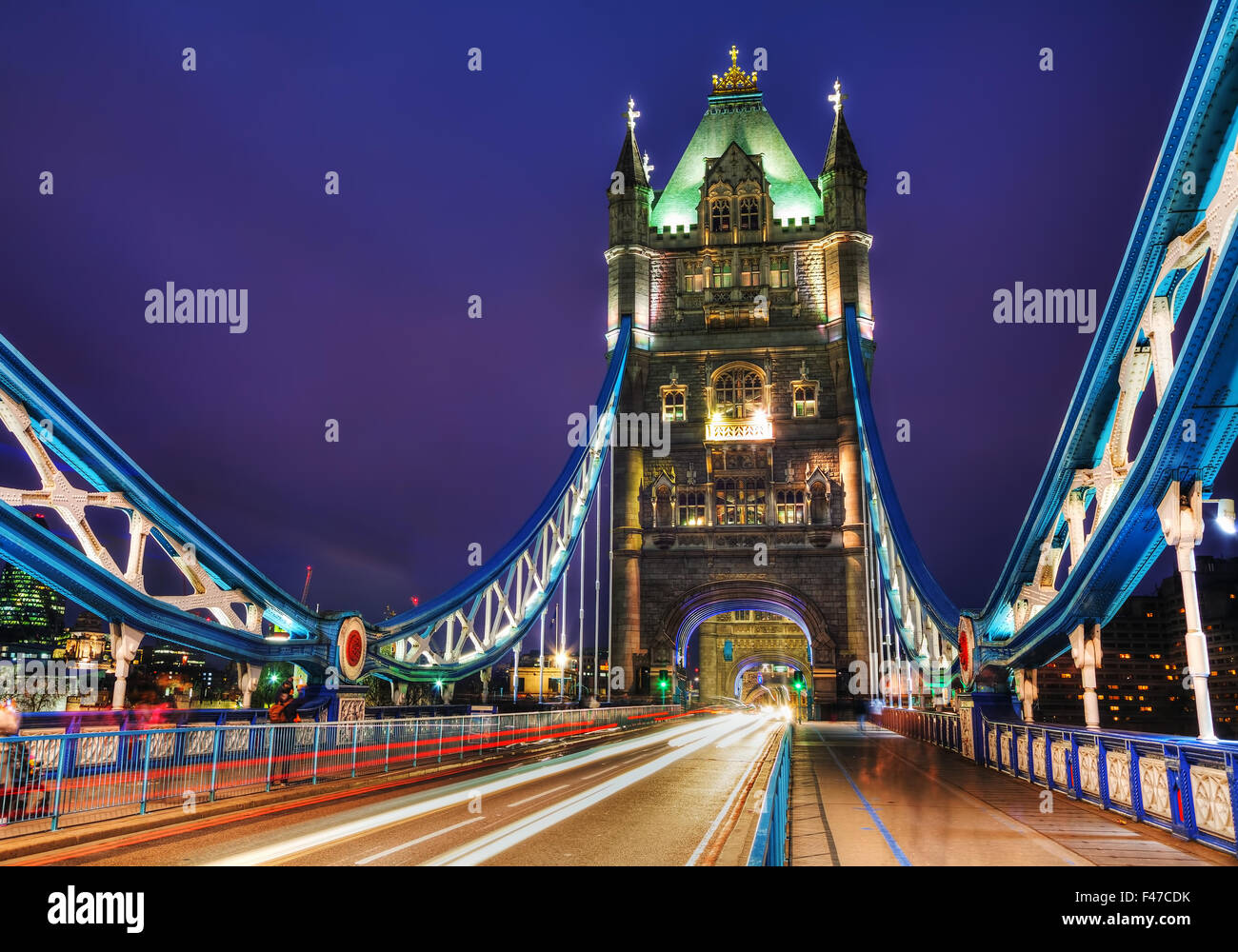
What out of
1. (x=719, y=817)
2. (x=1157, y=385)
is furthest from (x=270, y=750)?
(x=1157, y=385)

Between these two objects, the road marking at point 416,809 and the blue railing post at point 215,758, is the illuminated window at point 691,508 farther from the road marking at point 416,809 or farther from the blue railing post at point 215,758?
the blue railing post at point 215,758

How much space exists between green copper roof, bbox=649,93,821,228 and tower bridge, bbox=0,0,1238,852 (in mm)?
175

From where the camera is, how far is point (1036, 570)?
61.4ft

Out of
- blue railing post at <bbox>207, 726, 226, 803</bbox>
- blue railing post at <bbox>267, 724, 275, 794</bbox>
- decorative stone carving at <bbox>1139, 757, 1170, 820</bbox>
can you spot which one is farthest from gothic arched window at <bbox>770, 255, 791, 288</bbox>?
blue railing post at <bbox>207, 726, 226, 803</bbox>

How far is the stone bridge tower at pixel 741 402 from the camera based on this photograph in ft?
145

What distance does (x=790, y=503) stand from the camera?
45.3 metres

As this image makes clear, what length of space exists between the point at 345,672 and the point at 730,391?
32169mm

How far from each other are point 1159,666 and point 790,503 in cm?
10235

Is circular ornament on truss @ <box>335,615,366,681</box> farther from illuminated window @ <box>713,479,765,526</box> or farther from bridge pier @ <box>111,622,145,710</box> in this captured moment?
illuminated window @ <box>713,479,765,526</box>

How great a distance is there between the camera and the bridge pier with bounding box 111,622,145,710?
14.2 meters

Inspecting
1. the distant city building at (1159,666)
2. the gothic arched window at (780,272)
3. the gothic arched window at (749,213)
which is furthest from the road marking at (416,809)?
the distant city building at (1159,666)

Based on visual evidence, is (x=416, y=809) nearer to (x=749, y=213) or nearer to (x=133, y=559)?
(x=133, y=559)

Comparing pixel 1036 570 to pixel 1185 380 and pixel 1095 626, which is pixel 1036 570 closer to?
pixel 1095 626

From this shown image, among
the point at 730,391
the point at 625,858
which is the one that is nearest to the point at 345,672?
the point at 625,858
